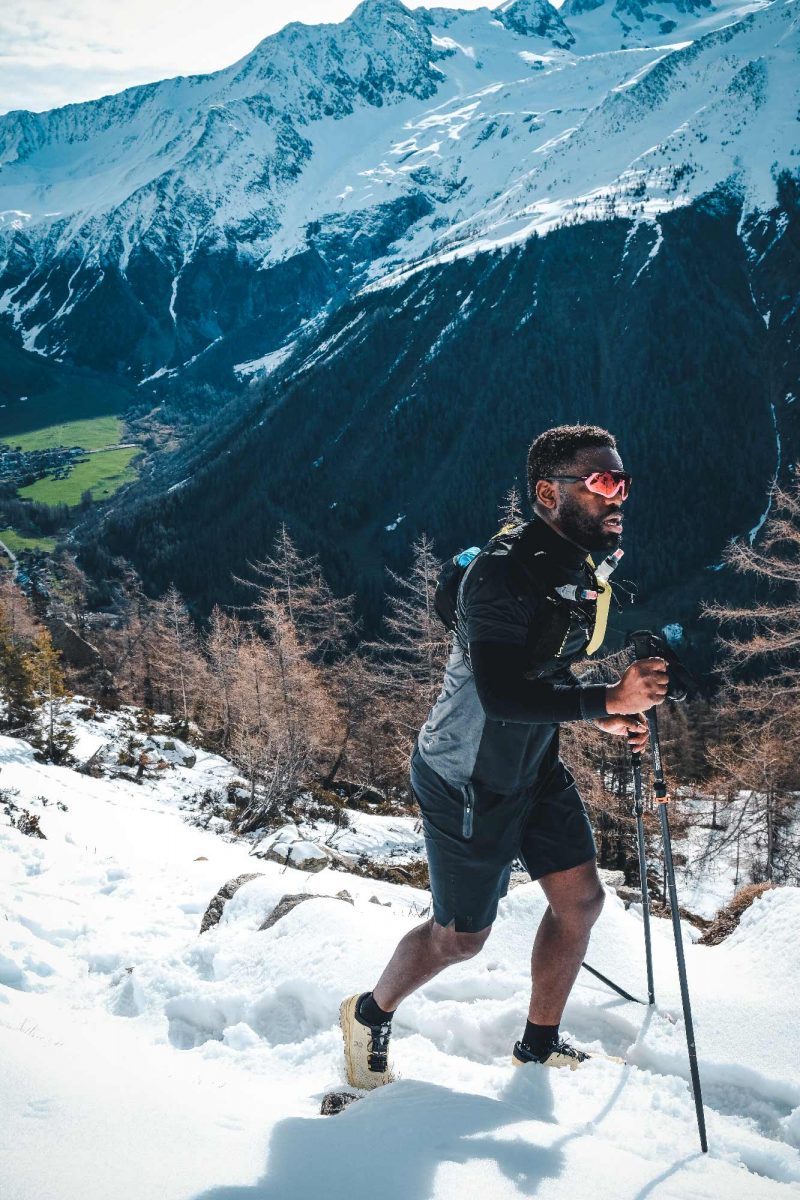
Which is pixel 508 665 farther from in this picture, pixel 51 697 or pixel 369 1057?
pixel 51 697

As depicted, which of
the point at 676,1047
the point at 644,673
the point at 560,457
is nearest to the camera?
the point at 644,673

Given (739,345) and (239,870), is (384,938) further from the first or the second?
(739,345)

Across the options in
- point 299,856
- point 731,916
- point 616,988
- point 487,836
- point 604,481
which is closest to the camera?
point 604,481

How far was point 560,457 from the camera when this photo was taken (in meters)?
3.21

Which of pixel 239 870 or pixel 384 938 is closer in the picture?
pixel 384 938

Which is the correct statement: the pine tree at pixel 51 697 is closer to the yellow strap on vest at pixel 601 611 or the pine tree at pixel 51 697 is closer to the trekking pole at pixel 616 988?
Result: the trekking pole at pixel 616 988

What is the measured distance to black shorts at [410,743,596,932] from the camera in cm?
330

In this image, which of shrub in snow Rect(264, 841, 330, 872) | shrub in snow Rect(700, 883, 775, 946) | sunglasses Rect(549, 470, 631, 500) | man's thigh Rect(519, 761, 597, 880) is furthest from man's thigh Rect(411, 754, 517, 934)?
shrub in snow Rect(264, 841, 330, 872)

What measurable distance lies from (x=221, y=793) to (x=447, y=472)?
14926cm

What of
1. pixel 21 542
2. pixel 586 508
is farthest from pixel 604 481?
pixel 21 542

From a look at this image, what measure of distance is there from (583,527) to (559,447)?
0.36 meters

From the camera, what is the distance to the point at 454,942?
3.42 meters

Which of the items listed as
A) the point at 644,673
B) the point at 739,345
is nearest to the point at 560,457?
the point at 644,673

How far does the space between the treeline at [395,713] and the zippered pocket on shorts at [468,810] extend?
823 cm
